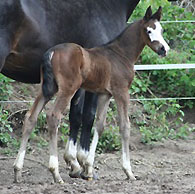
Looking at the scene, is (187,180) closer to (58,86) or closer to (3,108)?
(58,86)

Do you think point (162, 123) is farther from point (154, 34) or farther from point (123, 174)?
point (154, 34)

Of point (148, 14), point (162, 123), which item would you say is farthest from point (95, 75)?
point (162, 123)

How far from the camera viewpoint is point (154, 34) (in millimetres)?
4973

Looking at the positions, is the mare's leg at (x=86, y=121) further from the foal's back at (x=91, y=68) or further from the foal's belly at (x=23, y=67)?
the foal's belly at (x=23, y=67)

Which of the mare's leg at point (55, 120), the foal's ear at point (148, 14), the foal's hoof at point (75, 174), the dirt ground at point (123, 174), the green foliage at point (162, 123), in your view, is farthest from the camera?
the green foliage at point (162, 123)

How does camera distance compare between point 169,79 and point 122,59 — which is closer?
point 122,59

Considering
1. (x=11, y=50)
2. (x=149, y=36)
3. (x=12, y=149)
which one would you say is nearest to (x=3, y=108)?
(x=12, y=149)

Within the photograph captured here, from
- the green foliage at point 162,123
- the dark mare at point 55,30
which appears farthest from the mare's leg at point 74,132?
the green foliage at point 162,123

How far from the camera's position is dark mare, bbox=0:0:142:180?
479 cm

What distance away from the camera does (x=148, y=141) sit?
7.21 meters

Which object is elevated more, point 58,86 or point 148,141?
point 58,86

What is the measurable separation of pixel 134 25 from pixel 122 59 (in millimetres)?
365

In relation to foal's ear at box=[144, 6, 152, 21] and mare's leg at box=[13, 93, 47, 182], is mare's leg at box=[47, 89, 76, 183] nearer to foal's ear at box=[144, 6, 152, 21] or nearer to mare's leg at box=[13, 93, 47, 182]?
mare's leg at box=[13, 93, 47, 182]

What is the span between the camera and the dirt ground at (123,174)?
432cm
